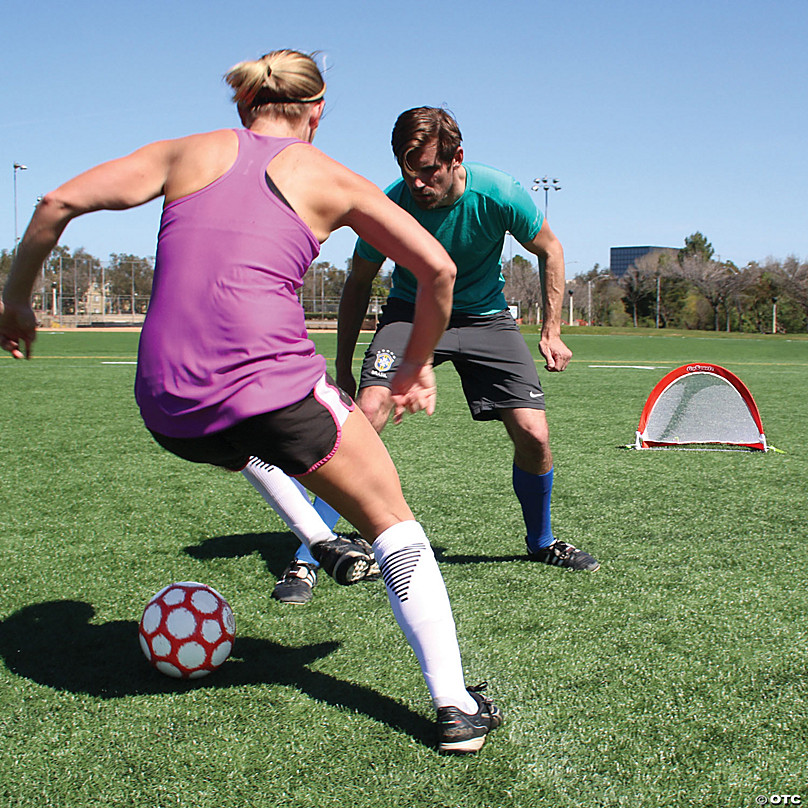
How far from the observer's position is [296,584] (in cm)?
360

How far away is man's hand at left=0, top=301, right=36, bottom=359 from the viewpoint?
7.41 feet

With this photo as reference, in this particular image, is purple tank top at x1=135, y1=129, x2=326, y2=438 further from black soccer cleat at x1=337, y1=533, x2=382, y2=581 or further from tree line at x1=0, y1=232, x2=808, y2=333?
tree line at x1=0, y1=232, x2=808, y2=333

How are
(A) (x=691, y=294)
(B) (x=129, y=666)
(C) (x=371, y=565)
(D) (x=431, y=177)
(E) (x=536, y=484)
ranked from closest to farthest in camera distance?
(B) (x=129, y=666)
(C) (x=371, y=565)
(D) (x=431, y=177)
(E) (x=536, y=484)
(A) (x=691, y=294)

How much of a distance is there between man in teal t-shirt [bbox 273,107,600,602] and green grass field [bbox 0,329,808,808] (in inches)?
15.9

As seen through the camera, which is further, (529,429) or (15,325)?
(529,429)

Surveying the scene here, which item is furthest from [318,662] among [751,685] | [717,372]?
[717,372]

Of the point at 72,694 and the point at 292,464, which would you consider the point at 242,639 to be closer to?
the point at 72,694

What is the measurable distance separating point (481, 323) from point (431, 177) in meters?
0.88

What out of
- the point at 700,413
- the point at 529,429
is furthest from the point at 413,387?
the point at 700,413

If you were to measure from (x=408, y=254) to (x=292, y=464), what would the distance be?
0.64 metres

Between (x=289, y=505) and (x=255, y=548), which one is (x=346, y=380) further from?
(x=289, y=505)

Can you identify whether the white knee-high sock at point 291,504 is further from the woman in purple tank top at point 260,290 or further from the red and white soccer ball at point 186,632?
the woman in purple tank top at point 260,290

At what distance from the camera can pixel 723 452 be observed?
287 inches

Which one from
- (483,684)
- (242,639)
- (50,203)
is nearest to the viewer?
(50,203)
